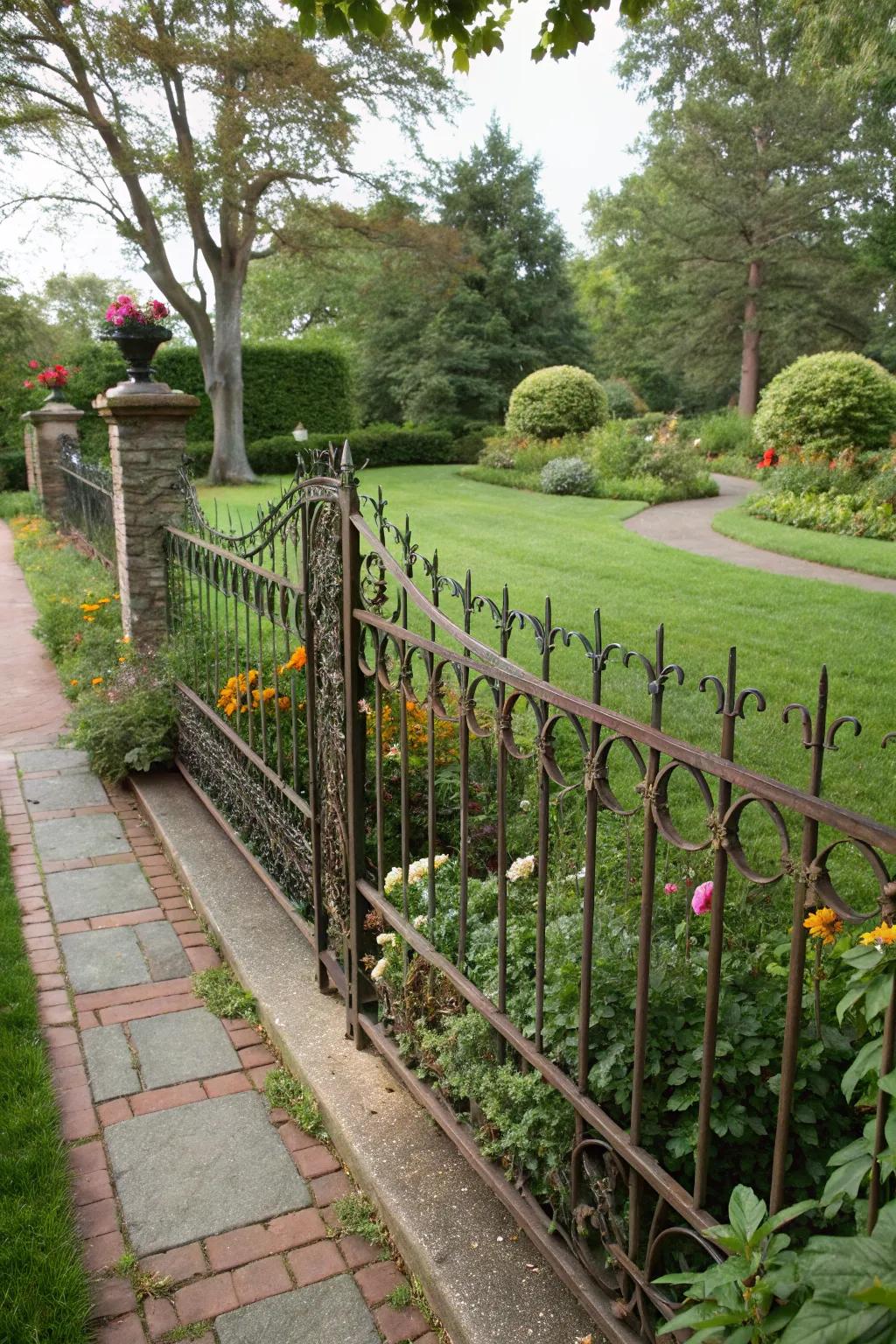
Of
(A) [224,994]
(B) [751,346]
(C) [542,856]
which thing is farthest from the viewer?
(B) [751,346]

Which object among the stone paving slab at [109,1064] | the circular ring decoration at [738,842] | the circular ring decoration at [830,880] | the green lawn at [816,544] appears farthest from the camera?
the green lawn at [816,544]

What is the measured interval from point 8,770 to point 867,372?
1438 cm

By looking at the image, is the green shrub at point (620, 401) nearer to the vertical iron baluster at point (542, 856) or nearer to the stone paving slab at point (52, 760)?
the stone paving slab at point (52, 760)

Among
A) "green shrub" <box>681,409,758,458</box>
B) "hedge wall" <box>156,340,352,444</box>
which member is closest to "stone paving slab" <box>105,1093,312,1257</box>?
"green shrub" <box>681,409,758,458</box>

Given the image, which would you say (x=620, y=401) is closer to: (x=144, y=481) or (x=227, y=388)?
(x=227, y=388)

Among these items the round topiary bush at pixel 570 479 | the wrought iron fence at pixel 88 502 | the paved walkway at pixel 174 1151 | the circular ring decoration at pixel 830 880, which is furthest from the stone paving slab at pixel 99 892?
the round topiary bush at pixel 570 479

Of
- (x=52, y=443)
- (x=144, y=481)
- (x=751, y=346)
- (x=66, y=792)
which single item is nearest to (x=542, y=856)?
(x=66, y=792)

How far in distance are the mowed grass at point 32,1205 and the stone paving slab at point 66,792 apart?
199 cm

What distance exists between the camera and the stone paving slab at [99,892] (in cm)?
405

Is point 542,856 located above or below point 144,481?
below

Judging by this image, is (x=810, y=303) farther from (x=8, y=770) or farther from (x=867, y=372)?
(x=8, y=770)

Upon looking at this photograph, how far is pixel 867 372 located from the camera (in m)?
15.6

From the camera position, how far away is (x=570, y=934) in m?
2.24

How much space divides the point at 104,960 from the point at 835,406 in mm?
14812
